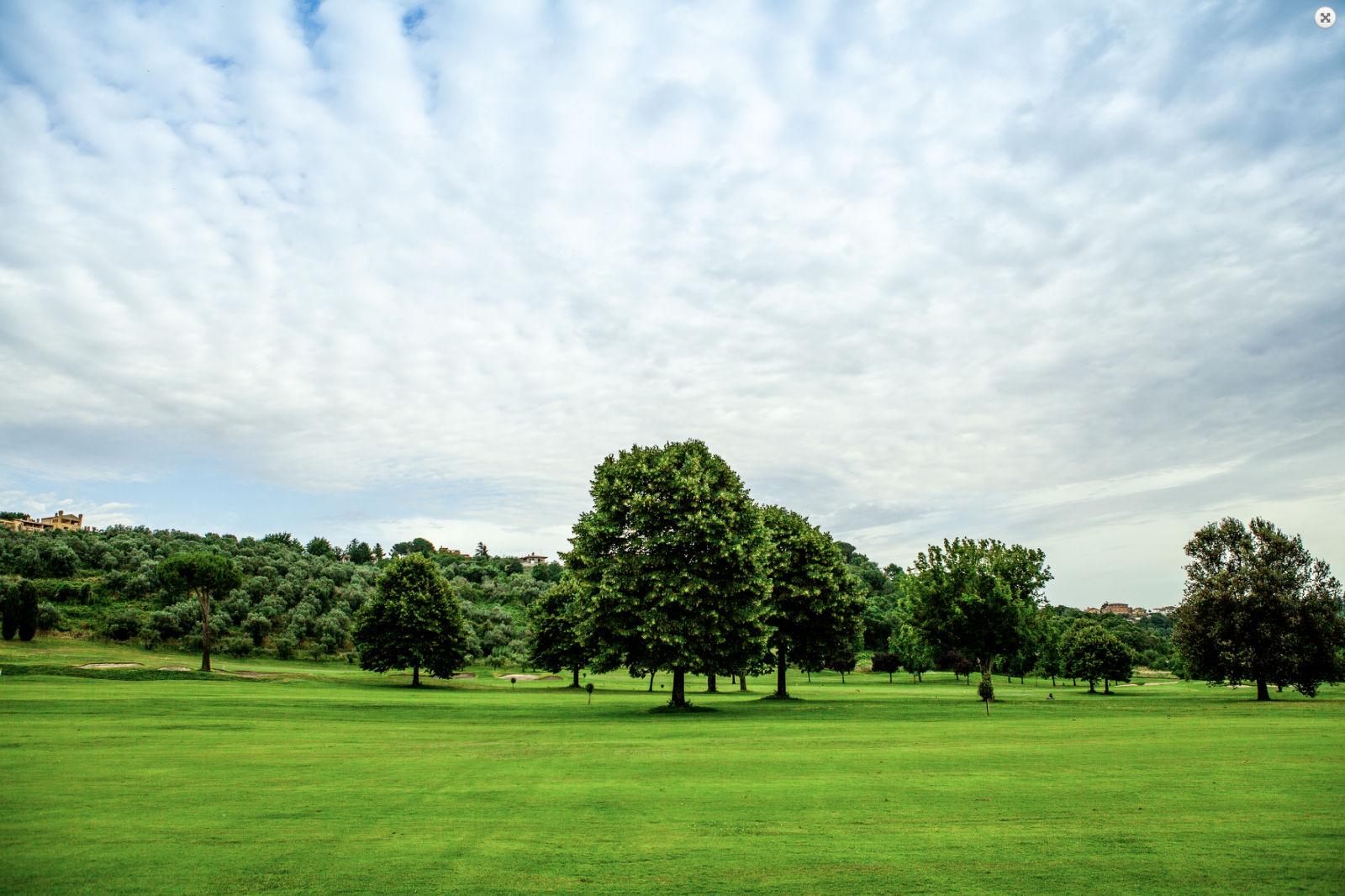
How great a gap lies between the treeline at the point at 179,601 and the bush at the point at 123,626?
0.32 feet

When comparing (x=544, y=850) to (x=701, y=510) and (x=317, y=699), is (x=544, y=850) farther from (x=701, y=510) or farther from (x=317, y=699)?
(x=317, y=699)

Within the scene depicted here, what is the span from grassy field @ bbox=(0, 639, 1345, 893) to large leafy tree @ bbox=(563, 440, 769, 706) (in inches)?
316

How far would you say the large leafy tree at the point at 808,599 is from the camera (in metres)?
51.0

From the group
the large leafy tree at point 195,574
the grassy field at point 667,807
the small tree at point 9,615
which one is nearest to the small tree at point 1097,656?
the grassy field at point 667,807

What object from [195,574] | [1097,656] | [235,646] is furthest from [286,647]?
[1097,656]

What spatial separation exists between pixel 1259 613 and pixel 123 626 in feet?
359

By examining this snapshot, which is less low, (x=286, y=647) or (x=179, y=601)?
(x=179, y=601)

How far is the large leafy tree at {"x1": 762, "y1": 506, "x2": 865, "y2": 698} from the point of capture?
51.0 metres

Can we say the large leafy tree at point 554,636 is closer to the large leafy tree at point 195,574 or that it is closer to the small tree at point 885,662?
the large leafy tree at point 195,574

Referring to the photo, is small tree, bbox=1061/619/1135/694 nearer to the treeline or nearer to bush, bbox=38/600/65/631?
the treeline

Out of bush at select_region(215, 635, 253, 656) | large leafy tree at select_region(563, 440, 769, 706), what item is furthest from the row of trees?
bush at select_region(215, 635, 253, 656)

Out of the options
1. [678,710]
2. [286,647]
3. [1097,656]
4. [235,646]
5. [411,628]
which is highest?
[411,628]

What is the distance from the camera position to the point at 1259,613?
5231 centimetres

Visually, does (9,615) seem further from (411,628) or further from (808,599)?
(808,599)
